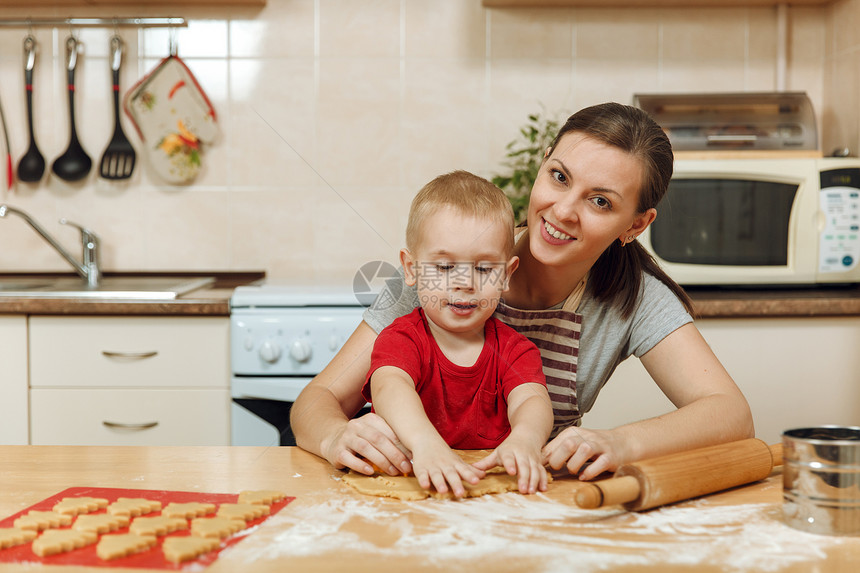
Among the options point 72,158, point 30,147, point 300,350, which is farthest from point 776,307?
point 30,147

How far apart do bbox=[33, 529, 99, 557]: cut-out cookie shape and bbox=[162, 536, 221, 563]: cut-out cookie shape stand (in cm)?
7

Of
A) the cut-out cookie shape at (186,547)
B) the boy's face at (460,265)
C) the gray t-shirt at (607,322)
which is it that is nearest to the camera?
the cut-out cookie shape at (186,547)

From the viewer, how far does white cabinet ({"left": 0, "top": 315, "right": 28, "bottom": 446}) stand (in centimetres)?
191

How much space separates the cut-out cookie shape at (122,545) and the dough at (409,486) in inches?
8.7

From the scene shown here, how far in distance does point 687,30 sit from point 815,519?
2.01 meters

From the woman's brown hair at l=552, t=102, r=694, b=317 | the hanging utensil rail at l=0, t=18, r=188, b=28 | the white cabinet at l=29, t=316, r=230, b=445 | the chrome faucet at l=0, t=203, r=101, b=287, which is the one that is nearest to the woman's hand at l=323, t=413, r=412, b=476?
the woman's brown hair at l=552, t=102, r=694, b=317

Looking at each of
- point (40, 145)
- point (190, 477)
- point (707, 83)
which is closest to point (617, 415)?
point (707, 83)

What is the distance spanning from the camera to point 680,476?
30.7 inches

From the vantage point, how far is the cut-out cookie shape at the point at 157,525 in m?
0.67

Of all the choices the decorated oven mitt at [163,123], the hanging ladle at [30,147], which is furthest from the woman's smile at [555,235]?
the hanging ladle at [30,147]

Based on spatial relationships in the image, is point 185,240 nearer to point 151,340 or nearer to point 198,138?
point 198,138

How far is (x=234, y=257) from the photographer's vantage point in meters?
2.43

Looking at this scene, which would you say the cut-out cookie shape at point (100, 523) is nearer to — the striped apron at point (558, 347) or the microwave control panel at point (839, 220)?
the striped apron at point (558, 347)

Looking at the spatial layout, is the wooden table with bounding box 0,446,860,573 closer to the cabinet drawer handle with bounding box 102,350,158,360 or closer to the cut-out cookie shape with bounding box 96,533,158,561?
the cut-out cookie shape with bounding box 96,533,158,561
